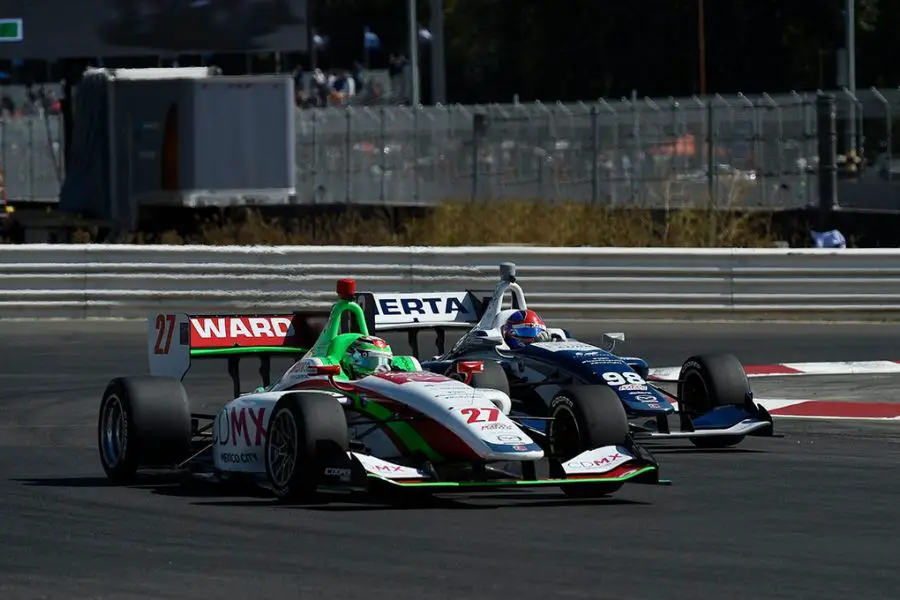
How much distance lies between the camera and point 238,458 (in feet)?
34.0

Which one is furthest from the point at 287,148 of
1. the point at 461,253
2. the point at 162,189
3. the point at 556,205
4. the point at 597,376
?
the point at 597,376

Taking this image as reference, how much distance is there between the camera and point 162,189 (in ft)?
108

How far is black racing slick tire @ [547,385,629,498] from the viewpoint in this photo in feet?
33.3

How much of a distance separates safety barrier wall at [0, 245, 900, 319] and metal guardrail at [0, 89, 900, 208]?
13.8 ft

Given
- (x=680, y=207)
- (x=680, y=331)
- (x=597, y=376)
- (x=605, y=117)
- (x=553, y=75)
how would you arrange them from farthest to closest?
(x=553, y=75)
(x=605, y=117)
(x=680, y=207)
(x=680, y=331)
(x=597, y=376)

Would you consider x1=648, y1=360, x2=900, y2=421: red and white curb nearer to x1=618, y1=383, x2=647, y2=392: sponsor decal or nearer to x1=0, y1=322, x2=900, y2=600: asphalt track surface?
x1=0, y1=322, x2=900, y2=600: asphalt track surface

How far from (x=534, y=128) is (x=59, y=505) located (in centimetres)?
2399

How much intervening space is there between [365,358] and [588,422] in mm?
1213

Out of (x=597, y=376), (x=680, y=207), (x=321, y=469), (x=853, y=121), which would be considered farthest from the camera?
(x=853, y=121)

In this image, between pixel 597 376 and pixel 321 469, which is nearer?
pixel 321 469

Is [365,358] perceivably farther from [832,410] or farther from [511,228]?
[511,228]

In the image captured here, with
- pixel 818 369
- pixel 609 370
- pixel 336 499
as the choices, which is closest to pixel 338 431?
pixel 336 499

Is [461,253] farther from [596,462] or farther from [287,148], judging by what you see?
[287,148]

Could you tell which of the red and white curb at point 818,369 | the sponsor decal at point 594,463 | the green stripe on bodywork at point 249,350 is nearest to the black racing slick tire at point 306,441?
the sponsor decal at point 594,463
